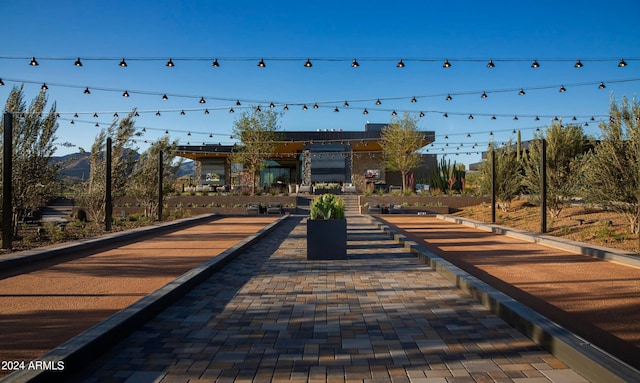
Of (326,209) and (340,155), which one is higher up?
(340,155)

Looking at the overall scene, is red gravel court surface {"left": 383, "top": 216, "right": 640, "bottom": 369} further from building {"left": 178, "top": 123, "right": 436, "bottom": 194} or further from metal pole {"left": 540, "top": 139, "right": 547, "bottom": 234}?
building {"left": 178, "top": 123, "right": 436, "bottom": 194}

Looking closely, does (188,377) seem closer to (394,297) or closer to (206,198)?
(394,297)

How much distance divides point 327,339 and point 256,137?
97.7ft

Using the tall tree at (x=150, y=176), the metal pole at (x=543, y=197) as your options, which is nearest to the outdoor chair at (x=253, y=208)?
the tall tree at (x=150, y=176)

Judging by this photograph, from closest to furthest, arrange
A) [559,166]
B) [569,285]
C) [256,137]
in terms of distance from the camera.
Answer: [569,285]
[559,166]
[256,137]

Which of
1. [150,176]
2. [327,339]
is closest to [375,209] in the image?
[150,176]

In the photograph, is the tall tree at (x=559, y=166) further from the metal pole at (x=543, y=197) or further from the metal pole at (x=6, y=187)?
the metal pole at (x=6, y=187)

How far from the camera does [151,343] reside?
4023 mm

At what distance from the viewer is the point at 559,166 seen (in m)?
15.0

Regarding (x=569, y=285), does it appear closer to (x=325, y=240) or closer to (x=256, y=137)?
(x=325, y=240)

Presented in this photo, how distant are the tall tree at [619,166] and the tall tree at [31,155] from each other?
45.6 feet

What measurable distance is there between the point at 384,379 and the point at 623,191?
10072 millimetres

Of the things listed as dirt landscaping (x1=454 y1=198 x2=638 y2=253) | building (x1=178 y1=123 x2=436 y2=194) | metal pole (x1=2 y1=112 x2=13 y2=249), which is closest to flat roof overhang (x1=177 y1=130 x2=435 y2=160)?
building (x1=178 y1=123 x2=436 y2=194)

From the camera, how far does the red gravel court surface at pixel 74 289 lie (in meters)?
4.05
